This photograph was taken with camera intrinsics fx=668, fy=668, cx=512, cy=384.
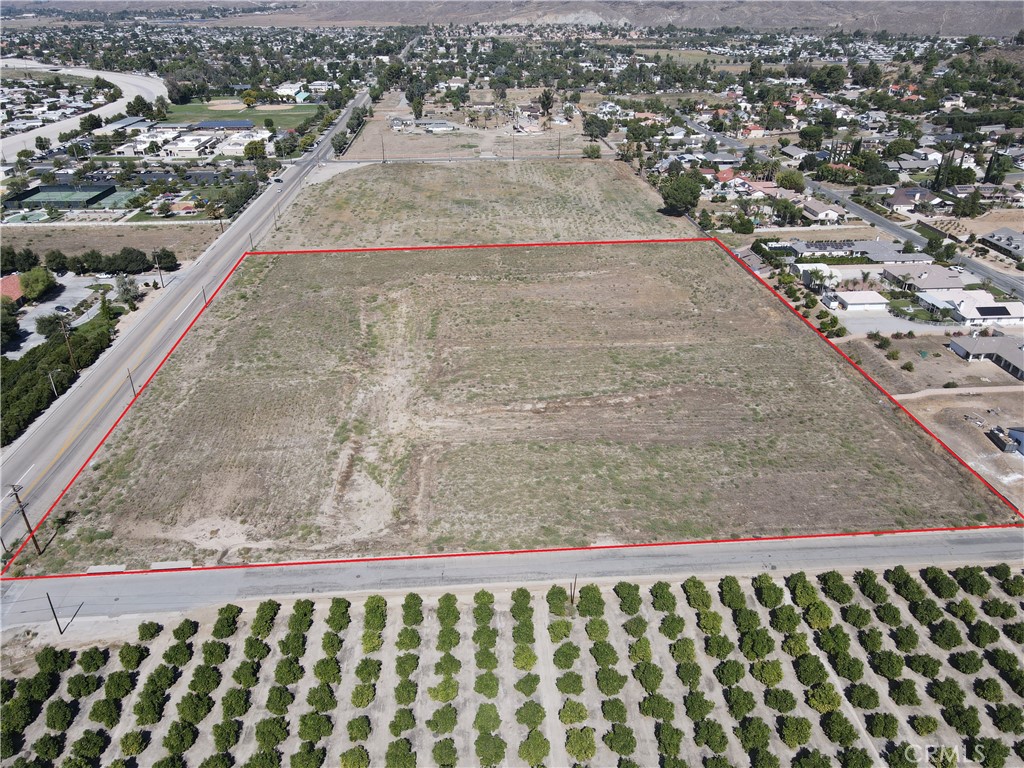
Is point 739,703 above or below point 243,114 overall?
below

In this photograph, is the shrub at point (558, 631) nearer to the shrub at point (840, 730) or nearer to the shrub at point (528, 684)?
the shrub at point (528, 684)

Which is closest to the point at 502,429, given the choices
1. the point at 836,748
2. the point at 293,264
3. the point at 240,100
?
the point at 836,748

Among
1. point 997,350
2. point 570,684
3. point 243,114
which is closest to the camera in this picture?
point 570,684

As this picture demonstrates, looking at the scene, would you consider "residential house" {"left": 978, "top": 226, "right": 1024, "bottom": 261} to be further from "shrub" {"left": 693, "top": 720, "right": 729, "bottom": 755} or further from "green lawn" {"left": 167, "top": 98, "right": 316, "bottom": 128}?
"green lawn" {"left": 167, "top": 98, "right": 316, "bottom": 128}

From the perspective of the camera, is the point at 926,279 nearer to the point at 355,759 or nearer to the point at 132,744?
the point at 355,759

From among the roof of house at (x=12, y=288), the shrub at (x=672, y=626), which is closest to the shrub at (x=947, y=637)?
the shrub at (x=672, y=626)

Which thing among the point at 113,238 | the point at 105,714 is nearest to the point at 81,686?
the point at 105,714

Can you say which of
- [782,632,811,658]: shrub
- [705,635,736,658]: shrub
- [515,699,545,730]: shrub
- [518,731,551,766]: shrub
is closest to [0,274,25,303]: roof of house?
[515,699,545,730]: shrub
